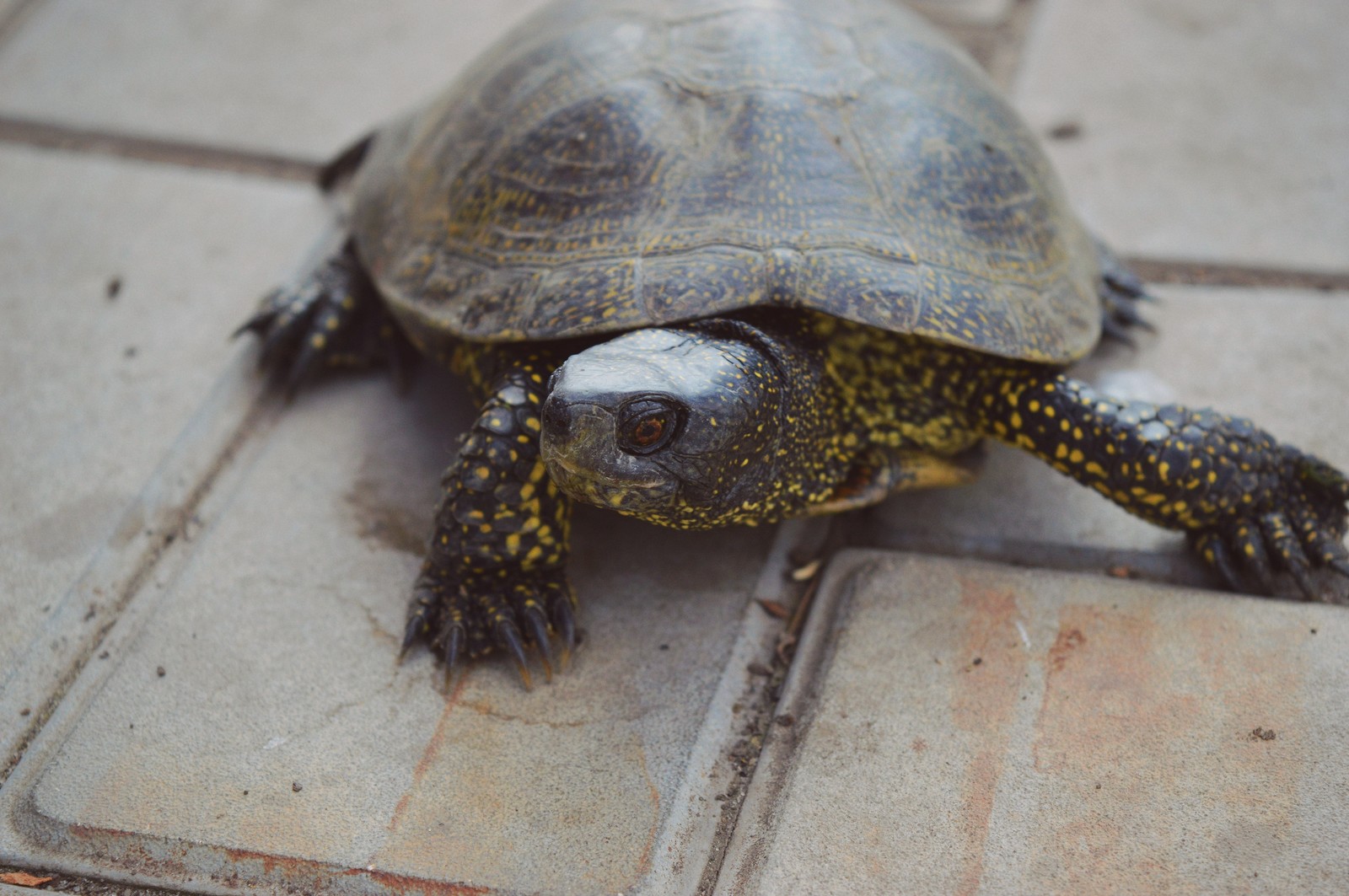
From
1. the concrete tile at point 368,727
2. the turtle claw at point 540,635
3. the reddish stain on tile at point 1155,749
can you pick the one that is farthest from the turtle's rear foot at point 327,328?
the reddish stain on tile at point 1155,749

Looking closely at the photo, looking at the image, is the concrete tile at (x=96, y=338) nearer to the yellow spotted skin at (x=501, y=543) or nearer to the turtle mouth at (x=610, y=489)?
the yellow spotted skin at (x=501, y=543)

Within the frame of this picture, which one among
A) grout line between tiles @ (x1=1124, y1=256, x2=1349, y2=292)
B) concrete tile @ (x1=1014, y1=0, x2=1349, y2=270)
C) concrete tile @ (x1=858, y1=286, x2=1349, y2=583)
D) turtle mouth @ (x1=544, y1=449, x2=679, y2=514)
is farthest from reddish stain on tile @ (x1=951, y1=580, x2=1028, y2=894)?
concrete tile @ (x1=1014, y1=0, x2=1349, y2=270)

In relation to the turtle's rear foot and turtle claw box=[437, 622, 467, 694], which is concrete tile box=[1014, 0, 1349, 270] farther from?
turtle claw box=[437, 622, 467, 694]

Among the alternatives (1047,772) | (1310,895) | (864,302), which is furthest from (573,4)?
(1310,895)

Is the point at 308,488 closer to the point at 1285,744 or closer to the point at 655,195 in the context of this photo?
the point at 655,195

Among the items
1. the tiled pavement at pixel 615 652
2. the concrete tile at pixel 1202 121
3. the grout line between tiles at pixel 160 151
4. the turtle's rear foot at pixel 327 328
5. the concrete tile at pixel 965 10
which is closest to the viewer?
the tiled pavement at pixel 615 652

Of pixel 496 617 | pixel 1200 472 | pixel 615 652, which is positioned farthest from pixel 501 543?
pixel 1200 472
